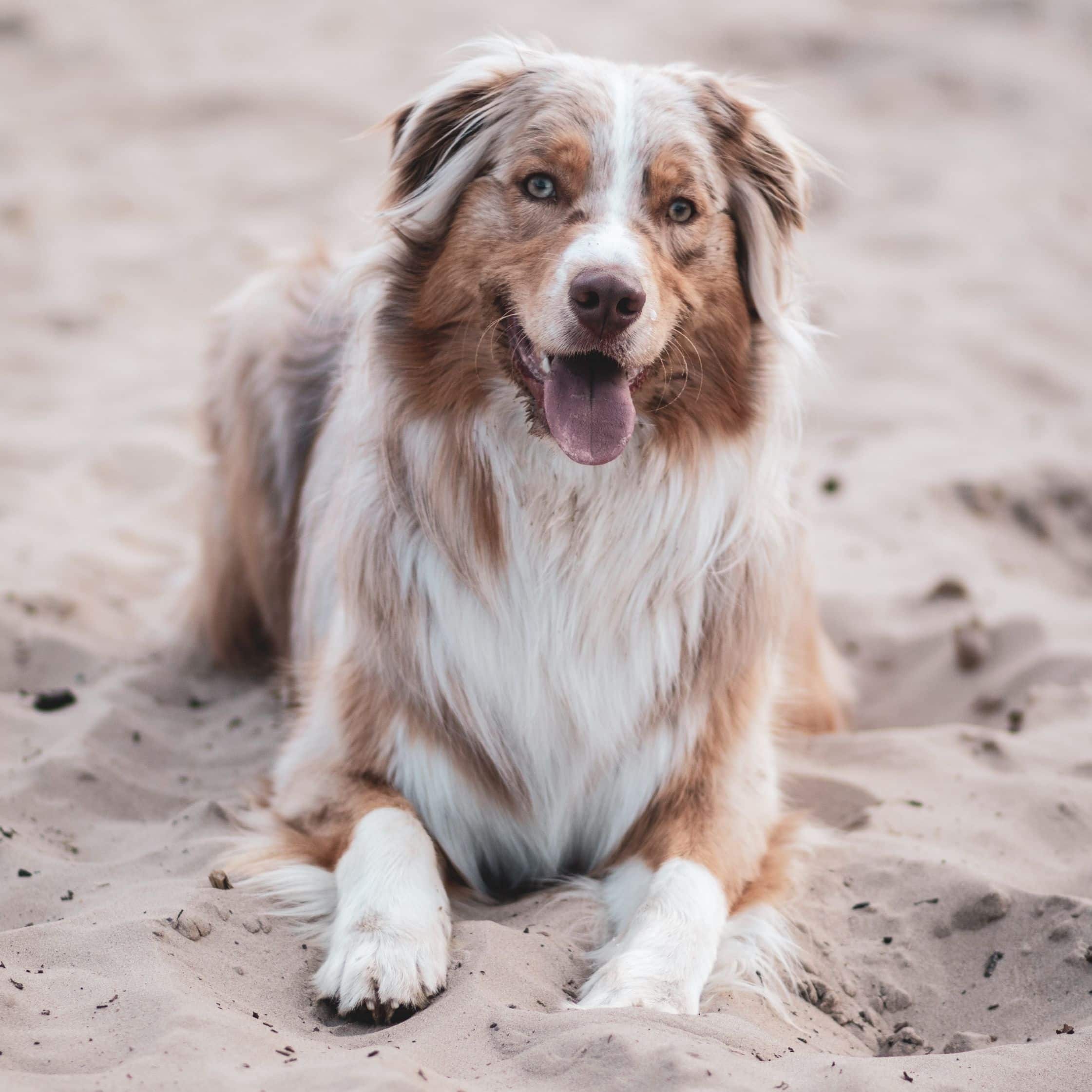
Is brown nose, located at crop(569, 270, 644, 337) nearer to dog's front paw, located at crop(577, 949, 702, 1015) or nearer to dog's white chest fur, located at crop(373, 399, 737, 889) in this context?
dog's white chest fur, located at crop(373, 399, 737, 889)

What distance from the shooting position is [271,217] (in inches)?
344

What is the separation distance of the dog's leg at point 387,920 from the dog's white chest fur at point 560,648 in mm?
199

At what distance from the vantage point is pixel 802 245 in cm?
639

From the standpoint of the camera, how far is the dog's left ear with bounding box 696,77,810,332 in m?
3.70

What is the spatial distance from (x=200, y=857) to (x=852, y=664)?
8.81 ft

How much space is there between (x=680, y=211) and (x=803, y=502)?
106 cm

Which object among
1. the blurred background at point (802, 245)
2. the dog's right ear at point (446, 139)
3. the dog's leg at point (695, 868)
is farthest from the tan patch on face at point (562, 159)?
the dog's leg at point (695, 868)

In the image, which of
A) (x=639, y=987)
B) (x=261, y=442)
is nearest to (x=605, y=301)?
(x=639, y=987)

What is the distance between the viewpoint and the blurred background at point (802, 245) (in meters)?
5.59

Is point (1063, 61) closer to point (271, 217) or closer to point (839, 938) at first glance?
point (271, 217)

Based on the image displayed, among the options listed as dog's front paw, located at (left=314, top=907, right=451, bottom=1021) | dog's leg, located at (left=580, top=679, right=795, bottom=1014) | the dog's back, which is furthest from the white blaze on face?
the dog's back

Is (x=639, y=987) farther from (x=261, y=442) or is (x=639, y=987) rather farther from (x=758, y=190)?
(x=261, y=442)

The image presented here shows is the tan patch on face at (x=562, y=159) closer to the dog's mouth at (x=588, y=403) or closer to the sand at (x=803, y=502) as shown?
the dog's mouth at (x=588, y=403)

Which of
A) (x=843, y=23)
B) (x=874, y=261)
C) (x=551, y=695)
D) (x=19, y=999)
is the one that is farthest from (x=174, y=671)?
(x=843, y=23)
